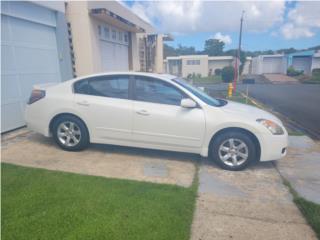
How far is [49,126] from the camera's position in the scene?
5.08 metres

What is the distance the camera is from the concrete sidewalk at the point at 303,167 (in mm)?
3842

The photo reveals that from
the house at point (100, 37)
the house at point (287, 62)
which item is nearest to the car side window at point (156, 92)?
the house at point (100, 37)

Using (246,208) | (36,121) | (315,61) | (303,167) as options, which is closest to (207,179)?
(246,208)

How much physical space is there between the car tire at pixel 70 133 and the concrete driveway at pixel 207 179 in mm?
155

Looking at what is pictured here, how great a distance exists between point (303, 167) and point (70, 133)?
14.3ft

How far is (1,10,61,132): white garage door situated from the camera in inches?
239

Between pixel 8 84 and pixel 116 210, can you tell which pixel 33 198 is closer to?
pixel 116 210

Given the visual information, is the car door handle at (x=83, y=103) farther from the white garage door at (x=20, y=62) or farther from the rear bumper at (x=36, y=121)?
the white garage door at (x=20, y=62)

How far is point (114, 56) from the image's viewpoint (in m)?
12.6

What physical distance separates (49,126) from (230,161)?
3.46 metres

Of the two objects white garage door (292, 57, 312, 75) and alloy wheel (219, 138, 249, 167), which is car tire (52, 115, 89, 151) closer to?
alloy wheel (219, 138, 249, 167)

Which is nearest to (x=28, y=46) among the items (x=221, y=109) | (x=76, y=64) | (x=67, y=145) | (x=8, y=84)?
(x=8, y=84)

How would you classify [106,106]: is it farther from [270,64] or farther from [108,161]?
[270,64]

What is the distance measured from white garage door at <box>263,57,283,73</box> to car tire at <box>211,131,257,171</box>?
152 feet
